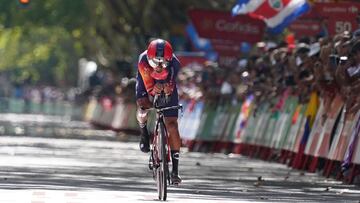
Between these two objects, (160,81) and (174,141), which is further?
(174,141)

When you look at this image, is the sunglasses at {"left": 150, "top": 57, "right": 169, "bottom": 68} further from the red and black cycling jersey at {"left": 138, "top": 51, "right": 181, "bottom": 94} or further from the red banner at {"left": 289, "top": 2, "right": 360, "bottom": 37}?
the red banner at {"left": 289, "top": 2, "right": 360, "bottom": 37}

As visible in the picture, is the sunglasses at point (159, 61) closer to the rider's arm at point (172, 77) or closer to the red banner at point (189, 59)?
the rider's arm at point (172, 77)

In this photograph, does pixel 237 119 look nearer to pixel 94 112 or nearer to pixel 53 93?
pixel 94 112

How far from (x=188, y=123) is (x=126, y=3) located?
18217 millimetres

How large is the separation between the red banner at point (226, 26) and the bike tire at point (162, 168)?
62.4ft

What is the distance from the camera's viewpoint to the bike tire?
683 inches

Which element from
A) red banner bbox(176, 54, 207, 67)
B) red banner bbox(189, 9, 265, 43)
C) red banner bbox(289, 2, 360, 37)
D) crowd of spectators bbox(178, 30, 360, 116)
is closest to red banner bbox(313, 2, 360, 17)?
red banner bbox(289, 2, 360, 37)

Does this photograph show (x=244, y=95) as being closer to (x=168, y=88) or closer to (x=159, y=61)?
(x=168, y=88)

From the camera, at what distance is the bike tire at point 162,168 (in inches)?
683

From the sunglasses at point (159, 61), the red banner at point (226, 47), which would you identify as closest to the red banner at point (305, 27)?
the red banner at point (226, 47)

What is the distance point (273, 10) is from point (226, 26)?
6290 millimetres

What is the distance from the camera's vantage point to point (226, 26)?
1468 inches

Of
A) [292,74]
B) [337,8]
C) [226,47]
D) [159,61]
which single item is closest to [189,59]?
[226,47]

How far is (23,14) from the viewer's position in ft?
200
